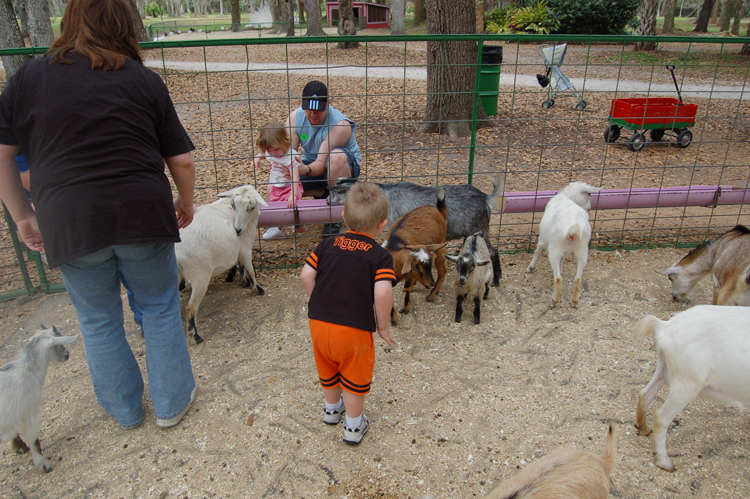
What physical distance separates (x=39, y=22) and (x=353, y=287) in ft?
25.3

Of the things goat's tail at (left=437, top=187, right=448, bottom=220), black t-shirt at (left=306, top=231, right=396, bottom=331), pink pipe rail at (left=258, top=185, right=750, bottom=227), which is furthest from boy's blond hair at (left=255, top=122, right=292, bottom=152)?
black t-shirt at (left=306, top=231, right=396, bottom=331)

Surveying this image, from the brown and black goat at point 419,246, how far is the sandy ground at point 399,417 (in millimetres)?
318

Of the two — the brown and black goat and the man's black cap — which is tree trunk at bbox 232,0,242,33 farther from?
the brown and black goat

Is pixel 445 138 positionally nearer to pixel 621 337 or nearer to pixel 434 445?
pixel 621 337

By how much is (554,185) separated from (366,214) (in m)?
5.56

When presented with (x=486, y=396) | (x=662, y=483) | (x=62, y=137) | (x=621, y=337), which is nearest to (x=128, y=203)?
Answer: (x=62, y=137)

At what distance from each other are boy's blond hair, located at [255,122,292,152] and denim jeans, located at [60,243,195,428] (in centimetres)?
248

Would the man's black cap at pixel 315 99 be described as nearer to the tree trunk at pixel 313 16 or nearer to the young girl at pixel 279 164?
the young girl at pixel 279 164

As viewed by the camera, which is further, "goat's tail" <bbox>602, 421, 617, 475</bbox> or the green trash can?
the green trash can

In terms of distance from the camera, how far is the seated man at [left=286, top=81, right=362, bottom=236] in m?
5.17

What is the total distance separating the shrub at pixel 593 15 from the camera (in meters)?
21.2

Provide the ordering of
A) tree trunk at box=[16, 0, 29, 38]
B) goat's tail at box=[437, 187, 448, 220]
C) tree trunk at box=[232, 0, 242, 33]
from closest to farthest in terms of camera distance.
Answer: goat's tail at box=[437, 187, 448, 220] < tree trunk at box=[16, 0, 29, 38] < tree trunk at box=[232, 0, 242, 33]

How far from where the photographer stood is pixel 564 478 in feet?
6.66

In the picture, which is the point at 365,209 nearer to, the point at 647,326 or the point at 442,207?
the point at 647,326
